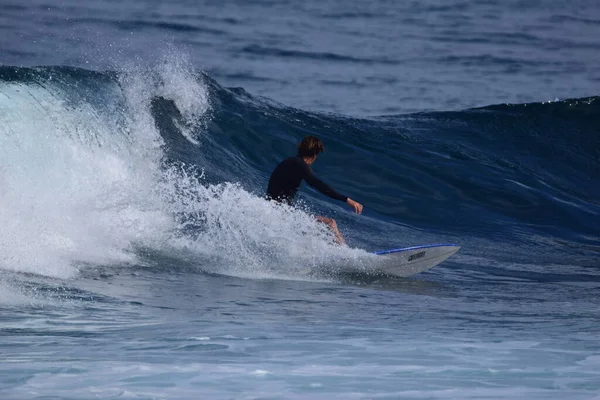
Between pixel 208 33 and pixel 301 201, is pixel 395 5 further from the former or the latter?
pixel 301 201

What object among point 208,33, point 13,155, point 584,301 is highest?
point 208,33

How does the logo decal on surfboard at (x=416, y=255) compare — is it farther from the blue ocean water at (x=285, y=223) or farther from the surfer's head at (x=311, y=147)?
the surfer's head at (x=311, y=147)

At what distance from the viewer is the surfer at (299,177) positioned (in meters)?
9.12

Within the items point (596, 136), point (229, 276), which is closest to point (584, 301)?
point (229, 276)

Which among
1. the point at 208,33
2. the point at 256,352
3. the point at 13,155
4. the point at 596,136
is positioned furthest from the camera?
the point at 208,33

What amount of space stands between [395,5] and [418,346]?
25577 millimetres

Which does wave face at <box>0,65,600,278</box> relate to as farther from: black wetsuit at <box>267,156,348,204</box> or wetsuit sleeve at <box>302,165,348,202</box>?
wetsuit sleeve at <box>302,165,348,202</box>

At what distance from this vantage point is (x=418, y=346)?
630cm

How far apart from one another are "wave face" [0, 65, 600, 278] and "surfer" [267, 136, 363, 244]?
0.16 m

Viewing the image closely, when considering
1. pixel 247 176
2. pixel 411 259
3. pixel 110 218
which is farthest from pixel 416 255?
pixel 247 176

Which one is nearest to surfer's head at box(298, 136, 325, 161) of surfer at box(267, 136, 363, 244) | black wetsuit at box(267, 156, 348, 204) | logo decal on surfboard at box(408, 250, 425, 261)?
surfer at box(267, 136, 363, 244)

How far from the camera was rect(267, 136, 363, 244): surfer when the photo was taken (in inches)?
359

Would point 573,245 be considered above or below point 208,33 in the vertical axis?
below

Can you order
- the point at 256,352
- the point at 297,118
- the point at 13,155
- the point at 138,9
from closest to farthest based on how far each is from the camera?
the point at 256,352 < the point at 13,155 < the point at 297,118 < the point at 138,9
